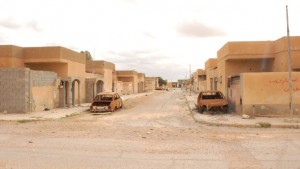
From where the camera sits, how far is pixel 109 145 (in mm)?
10609

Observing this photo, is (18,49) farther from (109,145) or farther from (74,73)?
(109,145)

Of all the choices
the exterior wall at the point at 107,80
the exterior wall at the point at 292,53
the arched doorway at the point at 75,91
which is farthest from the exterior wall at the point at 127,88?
the exterior wall at the point at 292,53

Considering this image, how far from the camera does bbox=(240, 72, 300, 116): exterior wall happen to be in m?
18.1

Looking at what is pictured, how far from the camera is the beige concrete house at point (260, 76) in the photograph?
1819cm

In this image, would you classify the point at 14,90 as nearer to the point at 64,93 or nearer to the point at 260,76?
the point at 64,93

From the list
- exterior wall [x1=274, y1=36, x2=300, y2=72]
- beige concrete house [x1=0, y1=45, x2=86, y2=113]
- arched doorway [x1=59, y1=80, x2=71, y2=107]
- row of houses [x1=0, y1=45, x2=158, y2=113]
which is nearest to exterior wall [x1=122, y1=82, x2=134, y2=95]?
row of houses [x1=0, y1=45, x2=158, y2=113]

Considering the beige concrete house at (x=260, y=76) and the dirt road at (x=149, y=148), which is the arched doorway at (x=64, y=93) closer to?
the dirt road at (x=149, y=148)

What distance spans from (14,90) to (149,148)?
49.8 feet

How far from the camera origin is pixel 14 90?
21844 mm

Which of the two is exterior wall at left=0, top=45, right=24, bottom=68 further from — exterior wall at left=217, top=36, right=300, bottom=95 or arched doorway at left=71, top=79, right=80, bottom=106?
exterior wall at left=217, top=36, right=300, bottom=95

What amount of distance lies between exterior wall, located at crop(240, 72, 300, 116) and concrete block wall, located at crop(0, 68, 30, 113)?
14.6 m

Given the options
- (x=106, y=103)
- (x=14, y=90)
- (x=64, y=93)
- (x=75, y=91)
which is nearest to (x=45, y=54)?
(x=64, y=93)

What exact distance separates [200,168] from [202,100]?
14.7 m

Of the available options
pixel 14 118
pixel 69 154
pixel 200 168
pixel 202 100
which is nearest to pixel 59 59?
pixel 14 118
